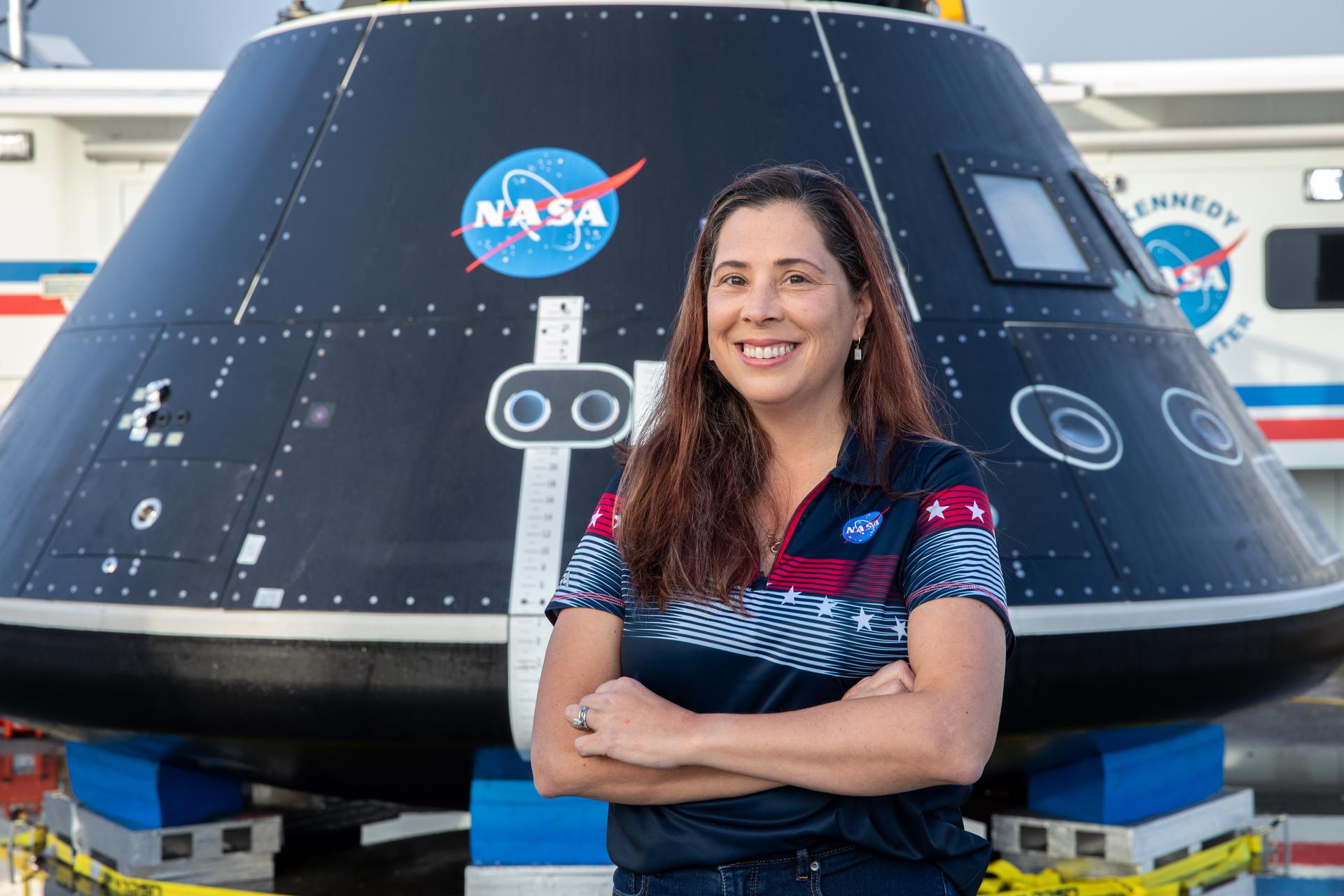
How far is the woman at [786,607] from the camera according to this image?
1335 mm

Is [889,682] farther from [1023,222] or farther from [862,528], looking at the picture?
[1023,222]

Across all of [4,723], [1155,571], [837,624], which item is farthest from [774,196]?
[4,723]

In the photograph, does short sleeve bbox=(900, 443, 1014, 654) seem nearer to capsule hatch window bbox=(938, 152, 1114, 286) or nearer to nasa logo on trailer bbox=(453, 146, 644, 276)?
nasa logo on trailer bbox=(453, 146, 644, 276)

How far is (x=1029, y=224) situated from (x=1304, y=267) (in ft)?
14.9

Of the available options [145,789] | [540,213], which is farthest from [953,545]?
[145,789]

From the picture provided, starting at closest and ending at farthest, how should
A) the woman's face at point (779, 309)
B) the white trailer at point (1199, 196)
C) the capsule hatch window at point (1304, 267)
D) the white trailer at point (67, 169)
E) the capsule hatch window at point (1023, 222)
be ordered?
the woman's face at point (779, 309) → the capsule hatch window at point (1023, 222) → the white trailer at point (67, 169) → the white trailer at point (1199, 196) → the capsule hatch window at point (1304, 267)

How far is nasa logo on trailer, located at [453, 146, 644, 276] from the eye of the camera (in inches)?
130

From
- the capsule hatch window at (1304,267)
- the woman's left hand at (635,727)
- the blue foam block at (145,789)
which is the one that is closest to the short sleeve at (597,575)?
the woman's left hand at (635,727)

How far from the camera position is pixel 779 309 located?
4.84 ft

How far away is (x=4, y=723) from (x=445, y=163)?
472 centimetres

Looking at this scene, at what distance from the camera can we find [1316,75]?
7.21 m

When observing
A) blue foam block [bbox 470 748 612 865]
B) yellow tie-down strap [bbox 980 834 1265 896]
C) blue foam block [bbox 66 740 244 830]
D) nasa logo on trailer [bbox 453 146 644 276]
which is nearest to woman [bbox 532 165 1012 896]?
blue foam block [bbox 470 748 612 865]

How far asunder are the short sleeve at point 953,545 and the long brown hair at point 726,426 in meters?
0.05

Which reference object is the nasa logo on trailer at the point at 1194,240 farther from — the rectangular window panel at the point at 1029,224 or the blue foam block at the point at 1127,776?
the blue foam block at the point at 1127,776
